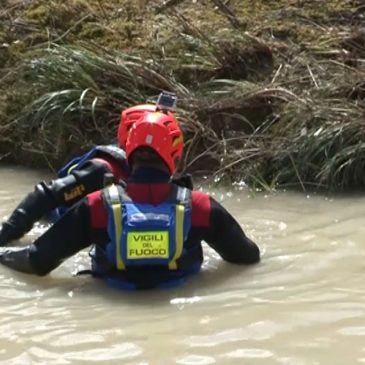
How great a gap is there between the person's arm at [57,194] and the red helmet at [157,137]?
750 mm

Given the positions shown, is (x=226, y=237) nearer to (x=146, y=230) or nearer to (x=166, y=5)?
(x=146, y=230)

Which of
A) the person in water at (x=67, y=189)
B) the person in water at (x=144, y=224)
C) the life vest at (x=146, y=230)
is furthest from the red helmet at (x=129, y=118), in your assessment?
the life vest at (x=146, y=230)

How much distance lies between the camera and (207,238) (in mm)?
5316

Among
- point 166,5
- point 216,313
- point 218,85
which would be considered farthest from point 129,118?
point 166,5

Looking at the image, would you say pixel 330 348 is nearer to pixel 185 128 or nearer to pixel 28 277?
pixel 28 277

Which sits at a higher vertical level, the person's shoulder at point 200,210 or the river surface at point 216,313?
the person's shoulder at point 200,210

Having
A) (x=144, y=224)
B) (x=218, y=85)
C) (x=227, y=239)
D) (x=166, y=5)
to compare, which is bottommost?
(x=227, y=239)

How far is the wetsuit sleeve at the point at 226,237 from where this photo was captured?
5242 millimetres

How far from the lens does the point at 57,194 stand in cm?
592

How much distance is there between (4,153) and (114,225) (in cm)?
369

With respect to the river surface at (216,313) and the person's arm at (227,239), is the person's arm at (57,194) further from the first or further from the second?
the person's arm at (227,239)

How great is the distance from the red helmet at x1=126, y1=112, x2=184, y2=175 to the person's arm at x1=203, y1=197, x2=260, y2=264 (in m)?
0.30

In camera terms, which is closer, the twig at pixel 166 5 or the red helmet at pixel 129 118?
the red helmet at pixel 129 118

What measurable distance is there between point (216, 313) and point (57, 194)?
1402 mm
